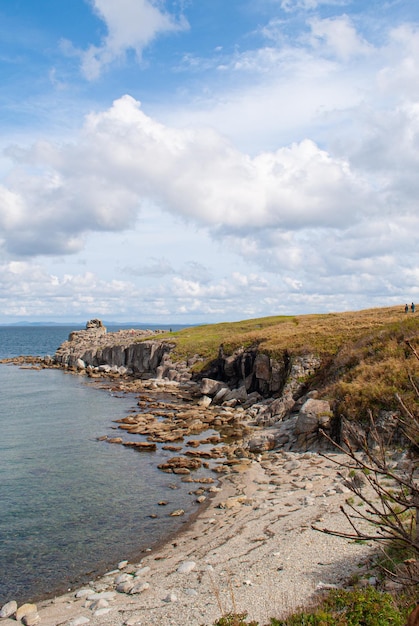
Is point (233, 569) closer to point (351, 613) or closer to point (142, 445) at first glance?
point (351, 613)

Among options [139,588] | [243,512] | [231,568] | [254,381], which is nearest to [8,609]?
[139,588]

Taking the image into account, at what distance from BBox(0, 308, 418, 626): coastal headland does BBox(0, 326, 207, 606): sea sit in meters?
1.29

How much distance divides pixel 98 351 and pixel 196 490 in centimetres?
8395

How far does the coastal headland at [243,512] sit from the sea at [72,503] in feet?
4.24

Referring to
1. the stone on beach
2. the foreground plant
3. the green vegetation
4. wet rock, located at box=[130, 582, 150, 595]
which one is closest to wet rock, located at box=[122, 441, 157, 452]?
the foreground plant

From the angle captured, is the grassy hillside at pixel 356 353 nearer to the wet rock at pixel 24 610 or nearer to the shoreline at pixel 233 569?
the shoreline at pixel 233 569

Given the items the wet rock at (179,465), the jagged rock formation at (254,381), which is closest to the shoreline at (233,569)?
the wet rock at (179,465)

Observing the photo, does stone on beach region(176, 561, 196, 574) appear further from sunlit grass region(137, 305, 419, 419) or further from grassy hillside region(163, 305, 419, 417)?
grassy hillside region(163, 305, 419, 417)

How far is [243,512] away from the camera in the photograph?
25.4 metres

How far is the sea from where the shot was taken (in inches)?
813

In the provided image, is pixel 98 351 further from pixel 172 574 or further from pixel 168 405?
pixel 172 574

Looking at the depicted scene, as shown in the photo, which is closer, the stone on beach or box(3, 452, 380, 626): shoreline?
box(3, 452, 380, 626): shoreline

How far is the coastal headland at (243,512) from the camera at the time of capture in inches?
619

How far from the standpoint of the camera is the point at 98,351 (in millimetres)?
109875
